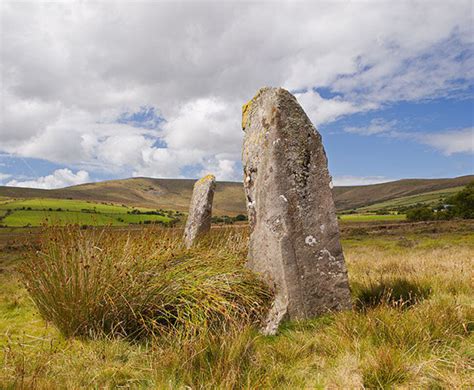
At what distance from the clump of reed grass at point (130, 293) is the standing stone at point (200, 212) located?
4997 mm

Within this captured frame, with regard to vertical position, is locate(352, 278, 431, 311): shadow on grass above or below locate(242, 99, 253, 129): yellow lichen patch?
below

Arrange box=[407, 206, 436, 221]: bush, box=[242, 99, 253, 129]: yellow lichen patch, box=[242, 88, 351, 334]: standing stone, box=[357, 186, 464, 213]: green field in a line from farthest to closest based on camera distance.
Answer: box=[357, 186, 464, 213]: green field, box=[407, 206, 436, 221]: bush, box=[242, 99, 253, 129]: yellow lichen patch, box=[242, 88, 351, 334]: standing stone

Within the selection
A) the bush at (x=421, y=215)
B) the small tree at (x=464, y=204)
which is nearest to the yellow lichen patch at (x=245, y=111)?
the small tree at (x=464, y=204)

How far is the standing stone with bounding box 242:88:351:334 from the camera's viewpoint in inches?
213

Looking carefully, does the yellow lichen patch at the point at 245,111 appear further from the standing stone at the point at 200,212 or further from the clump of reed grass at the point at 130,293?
the standing stone at the point at 200,212

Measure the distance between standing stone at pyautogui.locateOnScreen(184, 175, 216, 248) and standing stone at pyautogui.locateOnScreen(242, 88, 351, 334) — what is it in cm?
512

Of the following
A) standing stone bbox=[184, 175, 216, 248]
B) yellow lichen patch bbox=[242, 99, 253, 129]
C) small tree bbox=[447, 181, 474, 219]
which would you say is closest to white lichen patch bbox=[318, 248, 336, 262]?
yellow lichen patch bbox=[242, 99, 253, 129]

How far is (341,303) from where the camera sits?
5520 mm

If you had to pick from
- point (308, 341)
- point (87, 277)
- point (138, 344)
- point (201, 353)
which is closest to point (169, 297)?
point (138, 344)

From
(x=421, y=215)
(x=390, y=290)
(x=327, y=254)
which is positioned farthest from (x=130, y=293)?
(x=421, y=215)

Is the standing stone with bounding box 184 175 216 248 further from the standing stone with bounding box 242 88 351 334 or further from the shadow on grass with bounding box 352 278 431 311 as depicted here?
the shadow on grass with bounding box 352 278 431 311

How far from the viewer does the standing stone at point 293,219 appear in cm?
540

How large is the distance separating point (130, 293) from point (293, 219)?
263cm

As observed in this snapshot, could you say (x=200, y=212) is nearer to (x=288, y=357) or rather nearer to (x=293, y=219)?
(x=293, y=219)
